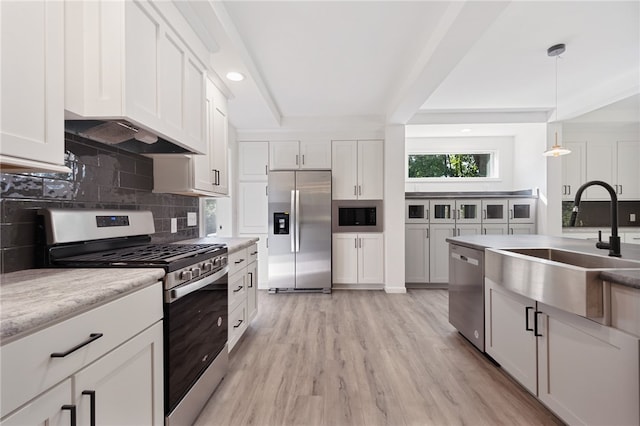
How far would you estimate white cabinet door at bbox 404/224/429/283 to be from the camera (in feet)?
14.7

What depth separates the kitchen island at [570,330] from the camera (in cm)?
117

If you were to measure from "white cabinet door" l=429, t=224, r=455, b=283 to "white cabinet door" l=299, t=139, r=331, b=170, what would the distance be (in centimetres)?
202

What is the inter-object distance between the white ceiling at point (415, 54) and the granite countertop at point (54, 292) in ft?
5.43

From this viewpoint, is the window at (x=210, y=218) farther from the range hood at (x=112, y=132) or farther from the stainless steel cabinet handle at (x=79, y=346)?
the stainless steel cabinet handle at (x=79, y=346)

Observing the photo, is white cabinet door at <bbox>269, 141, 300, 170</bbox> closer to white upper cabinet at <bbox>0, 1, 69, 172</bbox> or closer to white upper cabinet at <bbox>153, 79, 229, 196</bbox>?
white upper cabinet at <bbox>153, 79, 229, 196</bbox>

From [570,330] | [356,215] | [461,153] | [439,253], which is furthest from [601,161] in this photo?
[570,330]

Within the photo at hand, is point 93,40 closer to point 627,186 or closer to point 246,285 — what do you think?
point 246,285

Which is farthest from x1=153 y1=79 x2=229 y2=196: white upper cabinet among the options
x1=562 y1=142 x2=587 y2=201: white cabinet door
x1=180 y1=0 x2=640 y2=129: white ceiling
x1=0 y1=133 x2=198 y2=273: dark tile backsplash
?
x1=562 y1=142 x2=587 y2=201: white cabinet door

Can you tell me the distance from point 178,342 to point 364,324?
2081mm

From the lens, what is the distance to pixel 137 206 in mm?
1971

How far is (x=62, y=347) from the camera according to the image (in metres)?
0.76

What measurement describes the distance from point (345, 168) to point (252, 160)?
58.3 inches

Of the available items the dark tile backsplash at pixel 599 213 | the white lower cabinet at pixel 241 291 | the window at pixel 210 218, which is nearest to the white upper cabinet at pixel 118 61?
the white lower cabinet at pixel 241 291

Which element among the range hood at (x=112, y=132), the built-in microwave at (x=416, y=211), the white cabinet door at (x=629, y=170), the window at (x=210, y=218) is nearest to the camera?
the range hood at (x=112, y=132)
